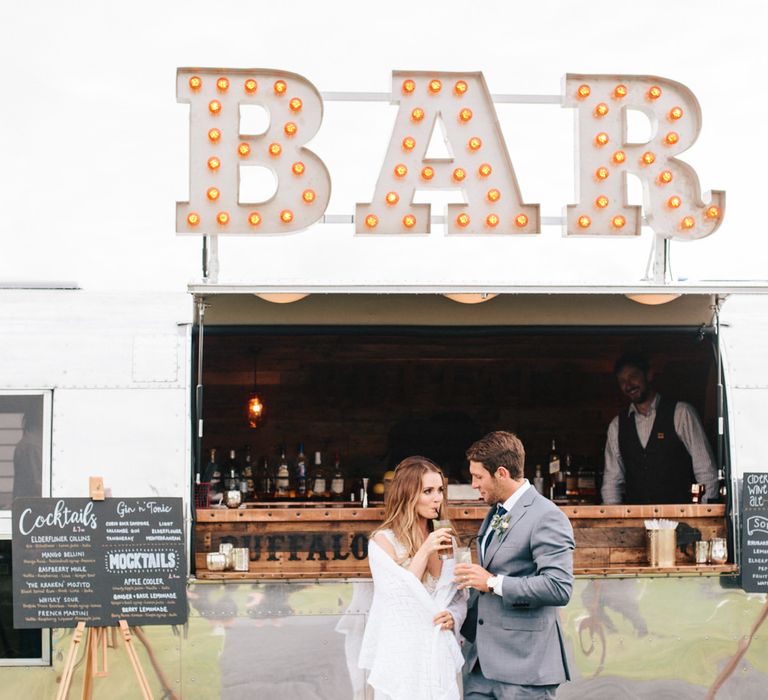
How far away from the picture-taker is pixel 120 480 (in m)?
5.92

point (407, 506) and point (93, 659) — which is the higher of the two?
point (407, 506)

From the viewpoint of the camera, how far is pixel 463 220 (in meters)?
7.13

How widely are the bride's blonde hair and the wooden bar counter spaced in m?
0.81

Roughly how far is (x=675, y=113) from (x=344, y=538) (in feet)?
11.9

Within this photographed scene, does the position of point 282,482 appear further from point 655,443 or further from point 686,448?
point 686,448

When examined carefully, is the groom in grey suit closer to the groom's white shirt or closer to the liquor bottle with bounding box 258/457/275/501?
the groom's white shirt

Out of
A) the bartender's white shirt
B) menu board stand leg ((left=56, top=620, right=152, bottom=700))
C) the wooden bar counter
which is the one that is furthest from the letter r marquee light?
menu board stand leg ((left=56, top=620, right=152, bottom=700))

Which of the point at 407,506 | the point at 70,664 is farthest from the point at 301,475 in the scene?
the point at 407,506

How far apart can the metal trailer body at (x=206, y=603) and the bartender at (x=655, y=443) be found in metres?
1.34

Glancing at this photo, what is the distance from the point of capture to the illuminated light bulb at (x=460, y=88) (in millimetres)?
7316

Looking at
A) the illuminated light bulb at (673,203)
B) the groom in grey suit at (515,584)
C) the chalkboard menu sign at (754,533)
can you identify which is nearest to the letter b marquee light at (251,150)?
the illuminated light bulb at (673,203)

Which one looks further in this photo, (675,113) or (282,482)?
(282,482)

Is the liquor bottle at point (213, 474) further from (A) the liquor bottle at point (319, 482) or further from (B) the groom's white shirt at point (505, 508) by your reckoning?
(B) the groom's white shirt at point (505, 508)

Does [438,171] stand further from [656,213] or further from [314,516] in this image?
[314,516]
